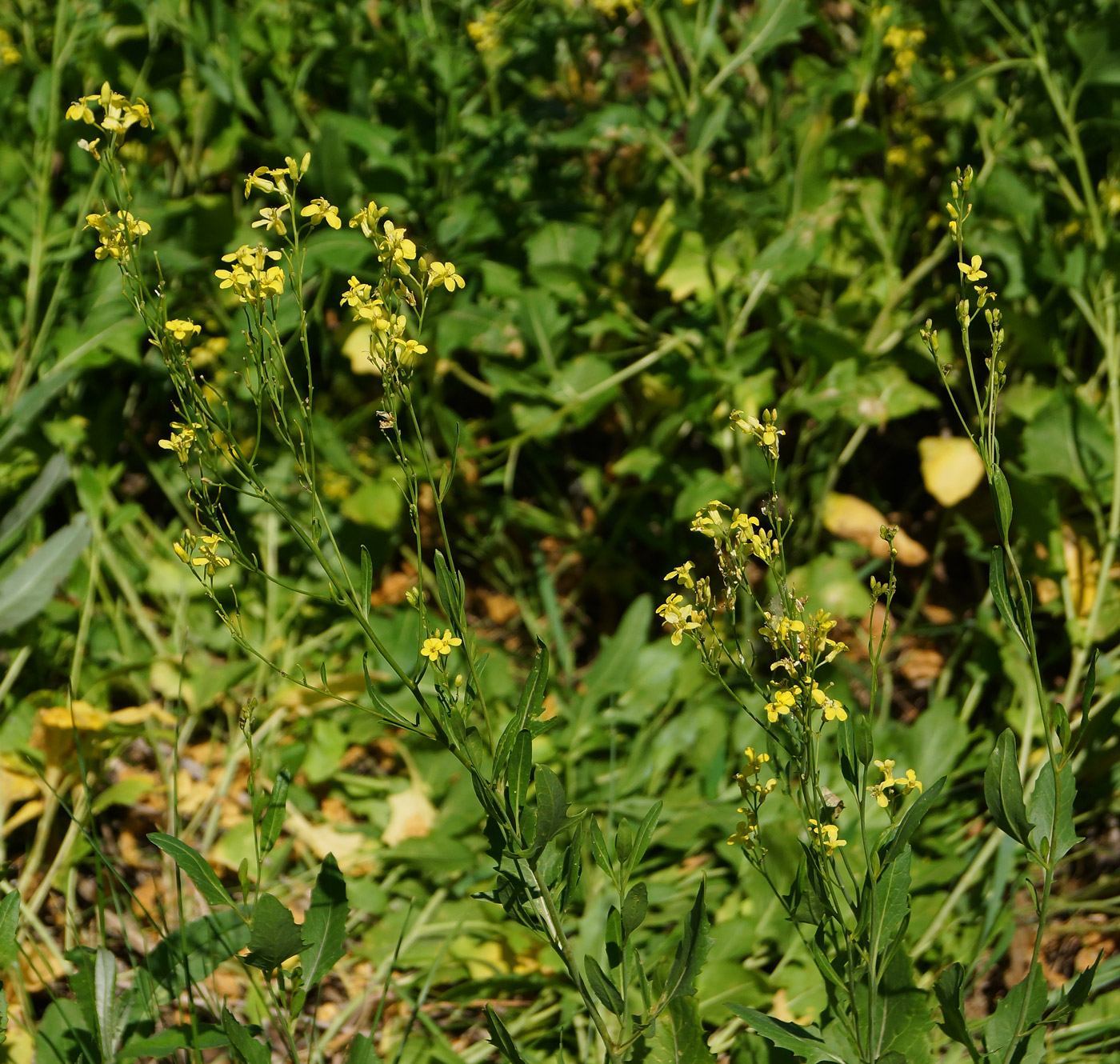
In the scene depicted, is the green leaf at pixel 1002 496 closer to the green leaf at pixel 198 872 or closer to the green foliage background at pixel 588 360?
the green leaf at pixel 198 872

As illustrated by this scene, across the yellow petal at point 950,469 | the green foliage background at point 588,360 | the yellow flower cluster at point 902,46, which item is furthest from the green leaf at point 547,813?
the yellow flower cluster at point 902,46

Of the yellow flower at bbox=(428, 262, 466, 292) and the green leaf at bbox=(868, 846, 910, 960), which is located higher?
the yellow flower at bbox=(428, 262, 466, 292)

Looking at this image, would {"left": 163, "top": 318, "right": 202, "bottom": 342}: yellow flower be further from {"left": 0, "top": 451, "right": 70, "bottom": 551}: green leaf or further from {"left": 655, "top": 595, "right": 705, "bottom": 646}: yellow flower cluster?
{"left": 0, "top": 451, "right": 70, "bottom": 551}: green leaf

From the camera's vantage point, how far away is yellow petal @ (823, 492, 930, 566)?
2.51 metres

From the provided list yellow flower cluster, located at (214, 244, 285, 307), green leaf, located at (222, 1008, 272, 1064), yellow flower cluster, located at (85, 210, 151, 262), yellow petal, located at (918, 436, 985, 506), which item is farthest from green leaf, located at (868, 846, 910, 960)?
yellow petal, located at (918, 436, 985, 506)

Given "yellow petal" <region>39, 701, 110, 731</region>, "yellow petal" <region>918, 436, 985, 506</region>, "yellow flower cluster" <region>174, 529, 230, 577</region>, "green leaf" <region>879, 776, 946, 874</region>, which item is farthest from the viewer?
"yellow petal" <region>918, 436, 985, 506</region>

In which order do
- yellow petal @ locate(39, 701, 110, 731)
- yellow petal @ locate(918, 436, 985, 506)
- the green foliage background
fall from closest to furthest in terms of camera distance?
yellow petal @ locate(39, 701, 110, 731), the green foliage background, yellow petal @ locate(918, 436, 985, 506)

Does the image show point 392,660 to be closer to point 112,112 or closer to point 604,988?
point 604,988

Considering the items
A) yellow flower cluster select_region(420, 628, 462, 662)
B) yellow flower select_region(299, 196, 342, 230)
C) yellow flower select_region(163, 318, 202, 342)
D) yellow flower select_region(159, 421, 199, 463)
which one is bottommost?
yellow flower cluster select_region(420, 628, 462, 662)

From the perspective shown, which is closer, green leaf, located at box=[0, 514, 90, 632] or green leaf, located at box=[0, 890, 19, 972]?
green leaf, located at box=[0, 890, 19, 972]

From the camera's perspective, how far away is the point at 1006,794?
1160mm

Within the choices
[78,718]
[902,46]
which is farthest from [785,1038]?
[902,46]

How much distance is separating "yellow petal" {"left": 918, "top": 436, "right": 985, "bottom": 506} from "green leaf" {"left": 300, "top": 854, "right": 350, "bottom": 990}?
155 centimetres

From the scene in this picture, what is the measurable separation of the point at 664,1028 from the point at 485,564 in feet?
5.22
